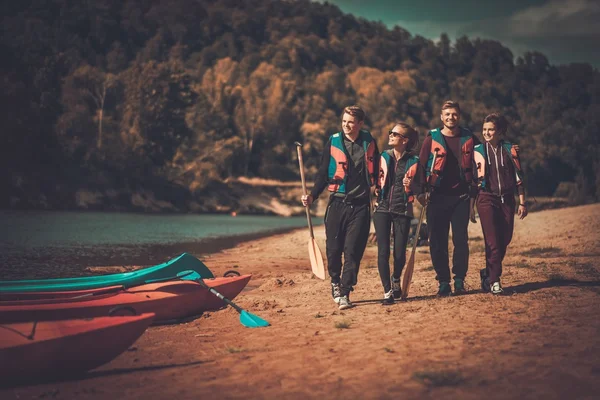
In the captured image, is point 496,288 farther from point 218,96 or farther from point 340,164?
point 218,96

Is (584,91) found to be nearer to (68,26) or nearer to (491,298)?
(68,26)

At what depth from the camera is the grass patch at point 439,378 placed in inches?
181

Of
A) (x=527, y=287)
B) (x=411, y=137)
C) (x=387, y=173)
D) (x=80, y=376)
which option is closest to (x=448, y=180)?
(x=411, y=137)

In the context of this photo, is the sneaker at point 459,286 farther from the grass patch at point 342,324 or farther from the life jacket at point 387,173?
the grass patch at point 342,324

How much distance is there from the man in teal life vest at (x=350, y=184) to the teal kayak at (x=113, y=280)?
71.1 inches

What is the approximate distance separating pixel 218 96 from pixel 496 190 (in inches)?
3156

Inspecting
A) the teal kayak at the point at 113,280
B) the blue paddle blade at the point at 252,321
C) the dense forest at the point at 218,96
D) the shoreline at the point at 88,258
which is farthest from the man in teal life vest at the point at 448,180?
the dense forest at the point at 218,96

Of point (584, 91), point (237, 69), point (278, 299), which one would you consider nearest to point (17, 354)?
point (278, 299)

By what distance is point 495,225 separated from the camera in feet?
26.5

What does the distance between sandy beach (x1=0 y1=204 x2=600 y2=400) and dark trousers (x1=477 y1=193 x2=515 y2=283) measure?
0.41 m

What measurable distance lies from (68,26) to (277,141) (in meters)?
65.9

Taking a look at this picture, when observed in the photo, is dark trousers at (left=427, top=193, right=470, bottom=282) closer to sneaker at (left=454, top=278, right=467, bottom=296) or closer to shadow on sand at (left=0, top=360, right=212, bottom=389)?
sneaker at (left=454, top=278, right=467, bottom=296)

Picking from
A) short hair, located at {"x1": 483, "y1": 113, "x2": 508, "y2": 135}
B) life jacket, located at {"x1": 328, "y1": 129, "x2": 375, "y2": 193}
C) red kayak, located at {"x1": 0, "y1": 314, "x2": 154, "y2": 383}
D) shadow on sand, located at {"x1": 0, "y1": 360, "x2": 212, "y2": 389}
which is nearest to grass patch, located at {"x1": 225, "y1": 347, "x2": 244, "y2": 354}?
shadow on sand, located at {"x1": 0, "y1": 360, "x2": 212, "y2": 389}

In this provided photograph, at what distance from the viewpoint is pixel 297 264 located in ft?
52.2
